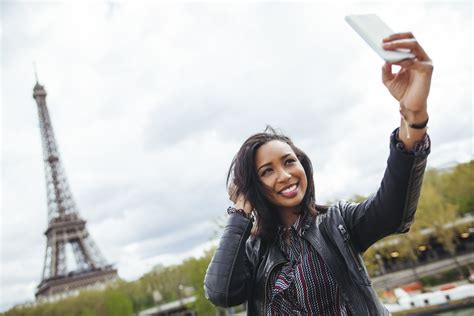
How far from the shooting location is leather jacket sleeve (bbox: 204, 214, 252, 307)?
6.54 ft

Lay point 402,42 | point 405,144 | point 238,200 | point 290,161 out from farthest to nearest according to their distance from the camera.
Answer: point 238,200
point 290,161
point 405,144
point 402,42

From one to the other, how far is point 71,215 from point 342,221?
2017 inches

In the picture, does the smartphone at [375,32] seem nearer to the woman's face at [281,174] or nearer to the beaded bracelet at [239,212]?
the woman's face at [281,174]

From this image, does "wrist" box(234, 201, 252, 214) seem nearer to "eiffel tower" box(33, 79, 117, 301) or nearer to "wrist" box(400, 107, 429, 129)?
"wrist" box(400, 107, 429, 129)

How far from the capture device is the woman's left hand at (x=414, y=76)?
58.3 inches

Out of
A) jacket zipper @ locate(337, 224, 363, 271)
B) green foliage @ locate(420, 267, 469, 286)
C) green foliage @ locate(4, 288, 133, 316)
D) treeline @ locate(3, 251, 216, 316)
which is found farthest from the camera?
green foliage @ locate(4, 288, 133, 316)

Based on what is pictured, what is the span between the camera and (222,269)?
2004mm

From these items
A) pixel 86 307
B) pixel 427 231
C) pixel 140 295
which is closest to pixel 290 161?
pixel 427 231

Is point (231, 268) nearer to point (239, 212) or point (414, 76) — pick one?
point (239, 212)

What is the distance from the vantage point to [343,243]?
1.82 metres

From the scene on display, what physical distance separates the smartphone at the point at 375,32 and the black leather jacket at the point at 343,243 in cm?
30

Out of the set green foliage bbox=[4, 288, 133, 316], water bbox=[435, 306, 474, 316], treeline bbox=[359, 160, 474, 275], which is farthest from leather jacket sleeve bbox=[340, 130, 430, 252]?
green foliage bbox=[4, 288, 133, 316]

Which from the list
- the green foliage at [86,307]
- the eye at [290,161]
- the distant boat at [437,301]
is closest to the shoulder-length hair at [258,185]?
the eye at [290,161]

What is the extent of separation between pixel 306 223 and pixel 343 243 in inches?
8.1
